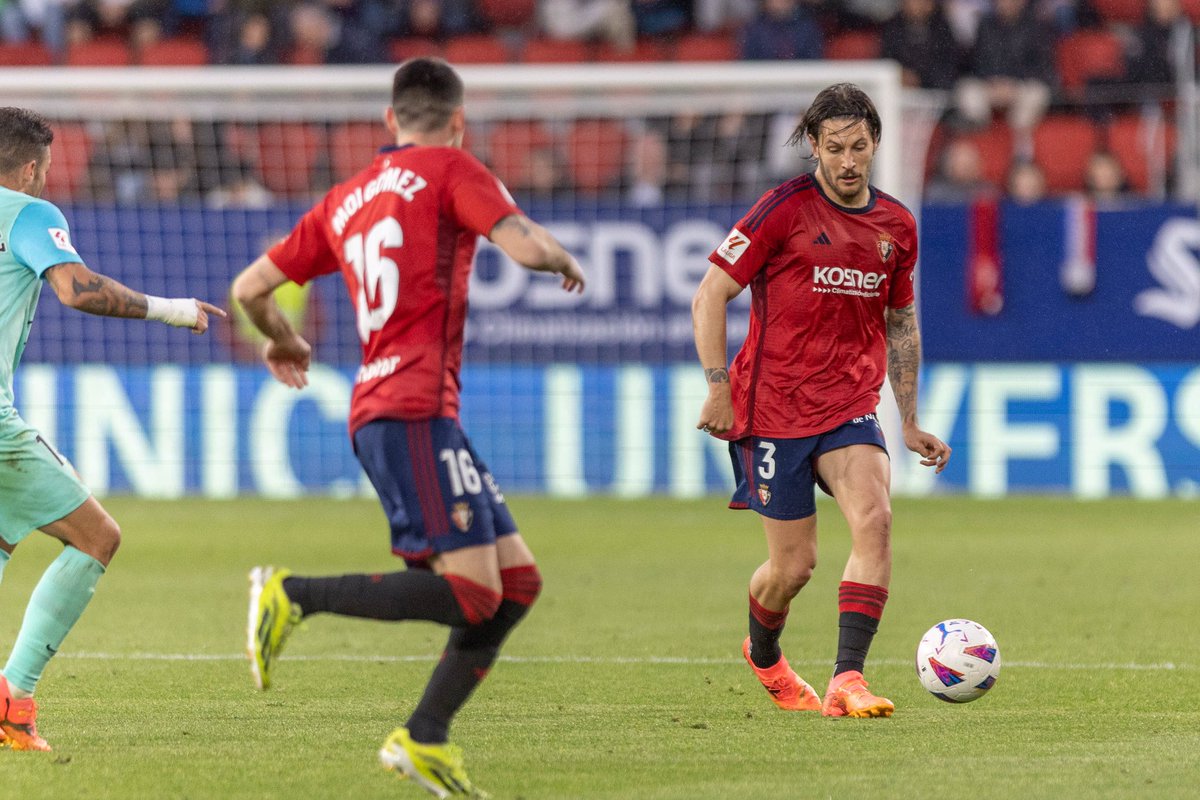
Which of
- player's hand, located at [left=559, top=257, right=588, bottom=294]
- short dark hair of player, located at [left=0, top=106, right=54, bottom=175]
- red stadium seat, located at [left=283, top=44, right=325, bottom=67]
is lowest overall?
player's hand, located at [left=559, top=257, right=588, bottom=294]

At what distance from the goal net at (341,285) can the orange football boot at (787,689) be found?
9.15m

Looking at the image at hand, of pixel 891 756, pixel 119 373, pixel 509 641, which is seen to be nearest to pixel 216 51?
pixel 119 373

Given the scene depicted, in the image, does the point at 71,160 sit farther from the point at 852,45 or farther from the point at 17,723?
the point at 17,723

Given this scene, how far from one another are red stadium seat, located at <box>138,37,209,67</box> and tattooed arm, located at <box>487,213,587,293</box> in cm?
1518

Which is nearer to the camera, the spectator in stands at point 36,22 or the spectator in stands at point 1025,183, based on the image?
the spectator in stands at point 1025,183

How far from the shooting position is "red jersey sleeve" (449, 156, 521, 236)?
5078 mm

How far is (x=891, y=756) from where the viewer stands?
18.9 ft

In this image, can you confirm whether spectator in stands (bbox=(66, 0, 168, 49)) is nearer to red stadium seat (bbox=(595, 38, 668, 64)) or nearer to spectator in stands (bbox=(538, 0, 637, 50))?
spectator in stands (bbox=(538, 0, 637, 50))

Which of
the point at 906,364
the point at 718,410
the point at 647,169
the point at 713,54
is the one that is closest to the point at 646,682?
the point at 718,410

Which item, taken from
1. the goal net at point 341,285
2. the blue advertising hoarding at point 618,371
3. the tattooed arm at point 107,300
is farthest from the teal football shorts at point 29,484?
the blue advertising hoarding at point 618,371

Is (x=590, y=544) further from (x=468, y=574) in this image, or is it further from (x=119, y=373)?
(x=468, y=574)

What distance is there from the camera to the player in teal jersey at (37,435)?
5.84 m

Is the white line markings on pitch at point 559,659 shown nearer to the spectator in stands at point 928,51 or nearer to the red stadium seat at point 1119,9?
the spectator in stands at point 928,51

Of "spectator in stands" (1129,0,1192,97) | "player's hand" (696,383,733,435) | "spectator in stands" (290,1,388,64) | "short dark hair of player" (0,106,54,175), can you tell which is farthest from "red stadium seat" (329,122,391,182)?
"short dark hair of player" (0,106,54,175)
